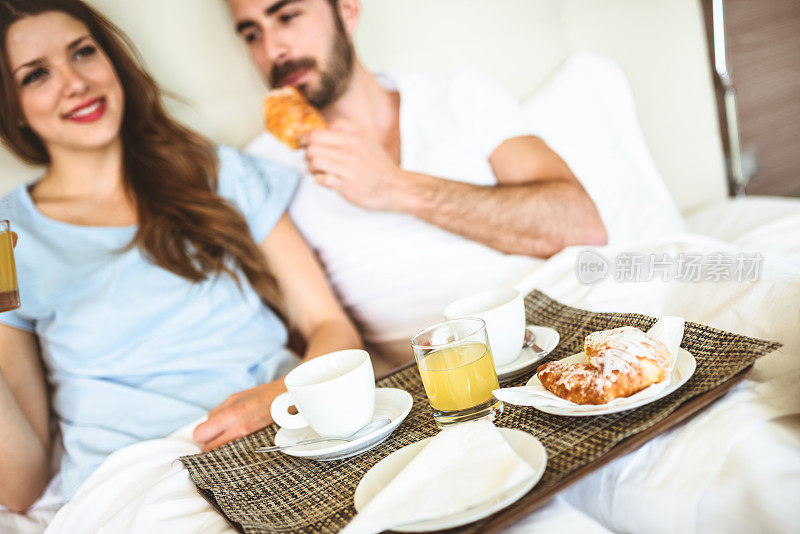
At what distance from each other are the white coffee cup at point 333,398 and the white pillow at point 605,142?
3.28 feet

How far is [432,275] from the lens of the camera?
1.46 m

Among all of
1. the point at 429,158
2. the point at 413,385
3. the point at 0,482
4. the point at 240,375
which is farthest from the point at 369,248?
the point at 0,482

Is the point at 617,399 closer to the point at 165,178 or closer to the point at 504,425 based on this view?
the point at 504,425

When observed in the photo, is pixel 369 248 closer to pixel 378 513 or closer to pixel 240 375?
pixel 240 375

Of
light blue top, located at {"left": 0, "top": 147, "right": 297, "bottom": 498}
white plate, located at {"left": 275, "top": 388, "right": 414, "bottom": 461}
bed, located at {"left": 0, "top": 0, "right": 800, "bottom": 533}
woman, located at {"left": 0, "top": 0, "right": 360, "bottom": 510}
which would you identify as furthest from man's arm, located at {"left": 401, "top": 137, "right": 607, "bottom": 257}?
white plate, located at {"left": 275, "top": 388, "right": 414, "bottom": 461}

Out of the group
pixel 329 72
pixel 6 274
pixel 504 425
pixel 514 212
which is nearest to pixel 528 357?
pixel 504 425

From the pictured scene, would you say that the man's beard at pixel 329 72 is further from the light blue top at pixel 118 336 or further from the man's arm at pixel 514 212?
the light blue top at pixel 118 336

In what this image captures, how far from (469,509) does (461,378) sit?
19cm

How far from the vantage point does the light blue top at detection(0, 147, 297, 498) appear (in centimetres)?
120

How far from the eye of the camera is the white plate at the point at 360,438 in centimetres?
75

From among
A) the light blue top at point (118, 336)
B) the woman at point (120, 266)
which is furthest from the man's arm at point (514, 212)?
the light blue top at point (118, 336)

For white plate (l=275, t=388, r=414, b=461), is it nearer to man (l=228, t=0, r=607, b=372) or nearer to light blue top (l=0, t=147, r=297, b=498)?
light blue top (l=0, t=147, r=297, b=498)

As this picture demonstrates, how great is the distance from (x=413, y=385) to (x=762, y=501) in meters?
0.50

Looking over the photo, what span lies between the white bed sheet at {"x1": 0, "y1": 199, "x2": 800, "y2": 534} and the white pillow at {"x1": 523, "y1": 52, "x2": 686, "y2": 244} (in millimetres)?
388
